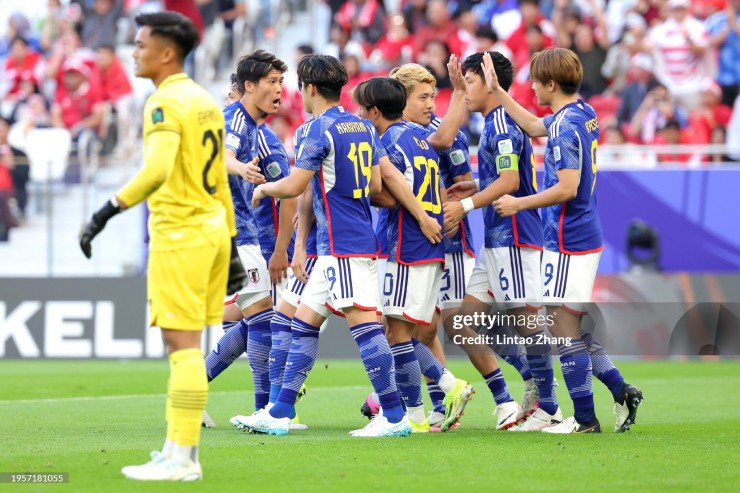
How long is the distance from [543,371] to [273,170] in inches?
99.6

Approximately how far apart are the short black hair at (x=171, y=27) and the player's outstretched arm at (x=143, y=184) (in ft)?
1.90

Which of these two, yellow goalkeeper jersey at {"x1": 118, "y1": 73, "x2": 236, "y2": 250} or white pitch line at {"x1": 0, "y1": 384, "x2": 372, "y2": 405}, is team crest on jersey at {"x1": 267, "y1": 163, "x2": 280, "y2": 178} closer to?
yellow goalkeeper jersey at {"x1": 118, "y1": 73, "x2": 236, "y2": 250}

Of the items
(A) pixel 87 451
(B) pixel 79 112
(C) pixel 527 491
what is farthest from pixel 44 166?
(C) pixel 527 491

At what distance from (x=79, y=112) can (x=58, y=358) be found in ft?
20.0

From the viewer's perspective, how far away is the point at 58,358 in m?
15.8

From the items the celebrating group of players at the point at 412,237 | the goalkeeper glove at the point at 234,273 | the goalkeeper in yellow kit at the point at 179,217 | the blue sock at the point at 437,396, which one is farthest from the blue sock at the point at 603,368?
the goalkeeper in yellow kit at the point at 179,217

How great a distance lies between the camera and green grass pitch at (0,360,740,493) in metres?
6.24

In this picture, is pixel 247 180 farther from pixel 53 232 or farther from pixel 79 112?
pixel 79 112

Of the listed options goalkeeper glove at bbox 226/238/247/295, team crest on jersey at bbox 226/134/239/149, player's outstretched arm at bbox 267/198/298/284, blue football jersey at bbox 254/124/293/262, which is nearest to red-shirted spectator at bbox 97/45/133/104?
blue football jersey at bbox 254/124/293/262

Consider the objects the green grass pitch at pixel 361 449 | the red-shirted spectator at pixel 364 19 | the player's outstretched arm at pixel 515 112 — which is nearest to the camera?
the green grass pitch at pixel 361 449

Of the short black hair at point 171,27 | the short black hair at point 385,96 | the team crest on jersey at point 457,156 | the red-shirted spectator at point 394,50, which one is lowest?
the team crest on jersey at point 457,156

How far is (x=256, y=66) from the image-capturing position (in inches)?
355

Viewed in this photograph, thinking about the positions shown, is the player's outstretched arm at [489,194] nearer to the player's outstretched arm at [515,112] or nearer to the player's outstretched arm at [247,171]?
the player's outstretched arm at [515,112]

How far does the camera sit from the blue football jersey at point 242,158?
352 inches
